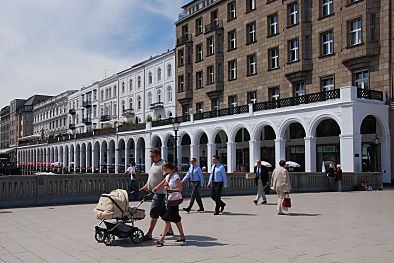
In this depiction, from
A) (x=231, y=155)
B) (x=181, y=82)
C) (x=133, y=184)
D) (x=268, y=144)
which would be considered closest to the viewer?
(x=133, y=184)

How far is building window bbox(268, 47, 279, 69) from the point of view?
137 feet

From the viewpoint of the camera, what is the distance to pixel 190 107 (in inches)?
2138

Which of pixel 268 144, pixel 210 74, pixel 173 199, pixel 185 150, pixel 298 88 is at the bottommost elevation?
pixel 173 199

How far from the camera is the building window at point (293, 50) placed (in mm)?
39375

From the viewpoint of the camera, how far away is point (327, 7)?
37156 millimetres

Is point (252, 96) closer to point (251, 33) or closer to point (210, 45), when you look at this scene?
point (251, 33)

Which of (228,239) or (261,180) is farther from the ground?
(261,180)

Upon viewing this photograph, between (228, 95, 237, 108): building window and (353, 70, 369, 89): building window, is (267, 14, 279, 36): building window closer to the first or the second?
(228, 95, 237, 108): building window

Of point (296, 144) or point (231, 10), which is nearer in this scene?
point (296, 144)

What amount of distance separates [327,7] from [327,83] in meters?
6.23

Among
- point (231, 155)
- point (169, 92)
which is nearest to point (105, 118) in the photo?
point (169, 92)

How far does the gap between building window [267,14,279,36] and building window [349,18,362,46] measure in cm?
862

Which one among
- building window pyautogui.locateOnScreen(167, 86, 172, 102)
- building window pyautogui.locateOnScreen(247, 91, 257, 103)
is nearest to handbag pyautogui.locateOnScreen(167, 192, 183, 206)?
building window pyautogui.locateOnScreen(247, 91, 257, 103)

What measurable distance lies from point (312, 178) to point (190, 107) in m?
29.4
